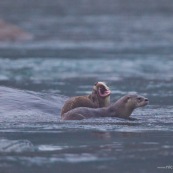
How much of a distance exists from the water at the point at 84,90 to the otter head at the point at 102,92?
1.29 feet

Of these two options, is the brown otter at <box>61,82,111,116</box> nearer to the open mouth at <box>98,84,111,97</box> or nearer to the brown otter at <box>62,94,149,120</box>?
the open mouth at <box>98,84,111,97</box>

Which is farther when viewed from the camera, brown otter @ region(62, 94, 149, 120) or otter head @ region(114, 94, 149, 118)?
otter head @ region(114, 94, 149, 118)

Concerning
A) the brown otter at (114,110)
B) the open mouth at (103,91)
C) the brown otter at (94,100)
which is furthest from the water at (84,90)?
the open mouth at (103,91)

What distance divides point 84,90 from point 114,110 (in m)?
5.50

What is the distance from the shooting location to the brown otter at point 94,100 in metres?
14.1

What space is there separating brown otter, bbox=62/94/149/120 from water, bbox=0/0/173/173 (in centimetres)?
11

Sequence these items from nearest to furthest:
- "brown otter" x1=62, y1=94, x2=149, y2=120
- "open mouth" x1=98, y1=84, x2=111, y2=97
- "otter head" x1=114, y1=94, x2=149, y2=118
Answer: "brown otter" x1=62, y1=94, x2=149, y2=120 → "otter head" x1=114, y1=94, x2=149, y2=118 → "open mouth" x1=98, y1=84, x2=111, y2=97

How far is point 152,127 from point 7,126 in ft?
5.91

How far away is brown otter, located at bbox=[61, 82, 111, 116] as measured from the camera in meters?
14.1

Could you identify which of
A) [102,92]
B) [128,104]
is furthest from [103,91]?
[128,104]

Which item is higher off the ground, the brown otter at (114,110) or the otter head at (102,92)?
the otter head at (102,92)

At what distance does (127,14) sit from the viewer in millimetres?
52906

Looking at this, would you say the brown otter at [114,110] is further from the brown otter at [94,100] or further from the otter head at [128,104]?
the brown otter at [94,100]

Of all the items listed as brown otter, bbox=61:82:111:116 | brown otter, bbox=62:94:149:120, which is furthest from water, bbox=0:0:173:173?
brown otter, bbox=61:82:111:116
